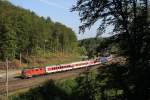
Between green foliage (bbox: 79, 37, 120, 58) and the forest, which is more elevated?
the forest

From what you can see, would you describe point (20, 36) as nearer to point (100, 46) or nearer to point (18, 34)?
point (18, 34)

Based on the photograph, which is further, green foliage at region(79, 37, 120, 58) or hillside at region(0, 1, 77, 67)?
hillside at region(0, 1, 77, 67)

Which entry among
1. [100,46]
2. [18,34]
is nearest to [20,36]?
[18,34]

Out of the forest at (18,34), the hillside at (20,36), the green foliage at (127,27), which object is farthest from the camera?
the hillside at (20,36)

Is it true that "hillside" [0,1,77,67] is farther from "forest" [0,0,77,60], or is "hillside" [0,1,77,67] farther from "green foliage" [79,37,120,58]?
"green foliage" [79,37,120,58]

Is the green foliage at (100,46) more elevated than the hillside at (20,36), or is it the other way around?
the hillside at (20,36)

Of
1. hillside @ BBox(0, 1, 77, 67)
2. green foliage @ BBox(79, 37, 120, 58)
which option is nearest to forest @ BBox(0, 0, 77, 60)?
hillside @ BBox(0, 1, 77, 67)

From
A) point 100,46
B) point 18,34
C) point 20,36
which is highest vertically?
point 18,34

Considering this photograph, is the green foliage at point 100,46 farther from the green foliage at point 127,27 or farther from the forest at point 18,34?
the forest at point 18,34

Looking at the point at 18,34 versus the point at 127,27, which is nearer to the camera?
the point at 127,27

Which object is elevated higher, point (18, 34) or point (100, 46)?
point (18, 34)

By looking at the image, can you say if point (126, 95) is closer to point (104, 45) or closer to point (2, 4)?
point (104, 45)

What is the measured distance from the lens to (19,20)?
110375 mm

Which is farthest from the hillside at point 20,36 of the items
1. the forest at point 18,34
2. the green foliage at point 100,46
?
the green foliage at point 100,46
